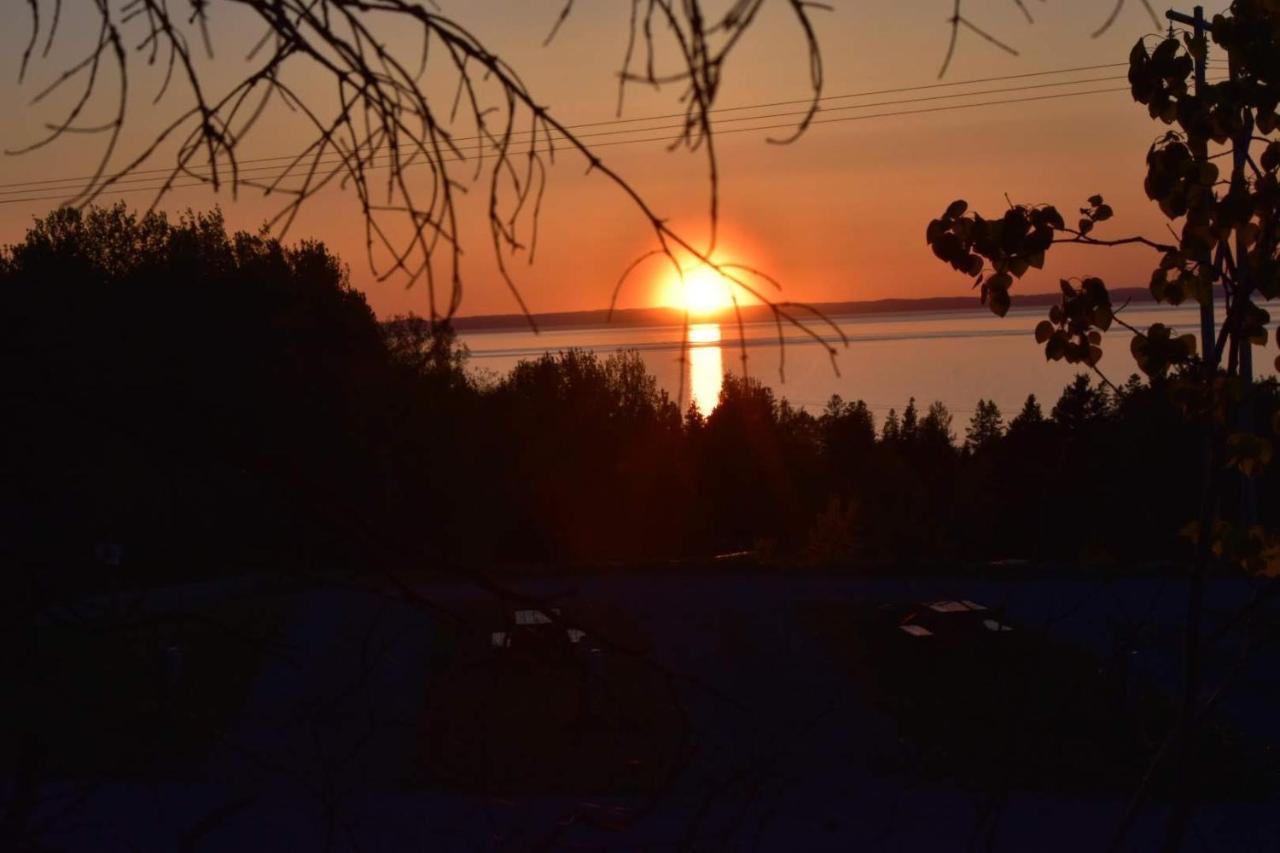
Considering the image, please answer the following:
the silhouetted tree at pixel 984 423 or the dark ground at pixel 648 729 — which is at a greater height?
the silhouetted tree at pixel 984 423

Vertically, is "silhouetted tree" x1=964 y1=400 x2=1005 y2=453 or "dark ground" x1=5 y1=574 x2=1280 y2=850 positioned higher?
"silhouetted tree" x1=964 y1=400 x2=1005 y2=453

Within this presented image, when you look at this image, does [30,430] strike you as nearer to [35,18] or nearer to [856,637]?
[35,18]

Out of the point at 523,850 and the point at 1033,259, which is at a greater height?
the point at 1033,259

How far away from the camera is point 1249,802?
966 centimetres

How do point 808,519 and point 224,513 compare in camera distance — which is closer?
point 224,513

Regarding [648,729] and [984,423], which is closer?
[648,729]

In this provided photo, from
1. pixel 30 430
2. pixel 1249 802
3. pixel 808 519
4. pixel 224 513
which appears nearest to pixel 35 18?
pixel 30 430

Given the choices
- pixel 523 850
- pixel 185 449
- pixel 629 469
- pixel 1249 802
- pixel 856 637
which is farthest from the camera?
pixel 629 469

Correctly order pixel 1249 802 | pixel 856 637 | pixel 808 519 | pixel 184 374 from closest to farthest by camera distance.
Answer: pixel 184 374 → pixel 1249 802 → pixel 856 637 → pixel 808 519

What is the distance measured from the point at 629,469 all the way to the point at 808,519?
8.28 m

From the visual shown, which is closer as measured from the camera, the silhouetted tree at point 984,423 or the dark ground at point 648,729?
the dark ground at point 648,729

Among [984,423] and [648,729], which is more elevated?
[984,423]

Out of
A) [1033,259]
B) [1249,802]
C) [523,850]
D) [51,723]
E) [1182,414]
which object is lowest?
[1249,802]

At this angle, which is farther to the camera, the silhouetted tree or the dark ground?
the silhouetted tree
